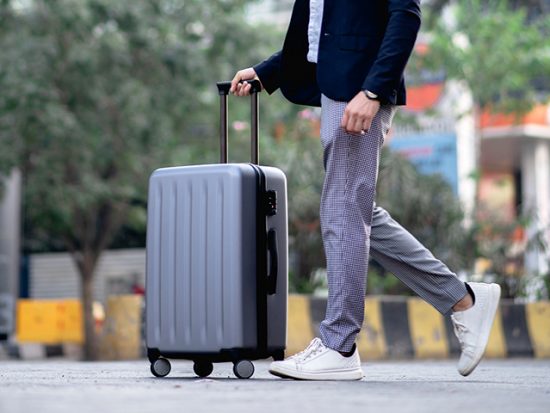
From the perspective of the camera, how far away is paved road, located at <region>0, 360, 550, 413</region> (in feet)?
12.0

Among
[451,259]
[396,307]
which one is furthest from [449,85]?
[396,307]

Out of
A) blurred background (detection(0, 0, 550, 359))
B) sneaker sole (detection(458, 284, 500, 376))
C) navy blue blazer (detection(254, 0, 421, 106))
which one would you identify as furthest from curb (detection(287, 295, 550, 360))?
navy blue blazer (detection(254, 0, 421, 106))

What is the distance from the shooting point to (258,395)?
4.04 metres

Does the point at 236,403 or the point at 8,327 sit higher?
the point at 236,403

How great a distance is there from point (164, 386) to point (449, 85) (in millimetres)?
19954

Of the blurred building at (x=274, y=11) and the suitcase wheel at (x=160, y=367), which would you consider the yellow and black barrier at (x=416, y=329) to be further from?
the blurred building at (x=274, y=11)

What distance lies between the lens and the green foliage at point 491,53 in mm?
20766

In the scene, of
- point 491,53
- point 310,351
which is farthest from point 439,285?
point 491,53

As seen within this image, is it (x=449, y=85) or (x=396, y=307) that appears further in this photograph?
(x=449, y=85)

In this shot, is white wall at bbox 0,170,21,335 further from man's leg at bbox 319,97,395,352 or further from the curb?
man's leg at bbox 319,97,395,352

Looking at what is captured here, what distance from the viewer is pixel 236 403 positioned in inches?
148

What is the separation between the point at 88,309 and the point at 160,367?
1434cm

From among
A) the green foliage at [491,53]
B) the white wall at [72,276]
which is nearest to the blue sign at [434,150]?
the green foliage at [491,53]

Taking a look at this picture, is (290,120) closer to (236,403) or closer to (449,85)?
(449,85)
